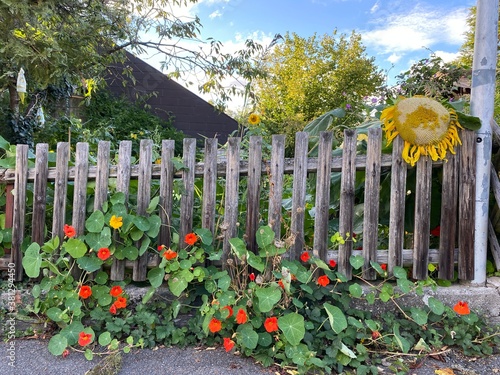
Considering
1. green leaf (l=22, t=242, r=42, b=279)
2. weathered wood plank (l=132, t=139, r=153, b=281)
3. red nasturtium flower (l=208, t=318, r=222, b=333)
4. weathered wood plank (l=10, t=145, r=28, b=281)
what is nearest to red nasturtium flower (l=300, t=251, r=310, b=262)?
red nasturtium flower (l=208, t=318, r=222, b=333)

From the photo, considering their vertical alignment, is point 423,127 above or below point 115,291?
above

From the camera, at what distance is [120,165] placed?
2443 millimetres

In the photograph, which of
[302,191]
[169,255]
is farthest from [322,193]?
[169,255]

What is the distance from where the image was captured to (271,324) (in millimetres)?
1961

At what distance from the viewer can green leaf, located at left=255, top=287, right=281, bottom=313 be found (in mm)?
1980

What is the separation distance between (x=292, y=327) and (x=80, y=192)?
4.87ft

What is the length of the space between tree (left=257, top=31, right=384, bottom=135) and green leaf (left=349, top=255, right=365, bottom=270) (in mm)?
15277

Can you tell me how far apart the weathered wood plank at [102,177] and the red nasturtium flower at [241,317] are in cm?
108

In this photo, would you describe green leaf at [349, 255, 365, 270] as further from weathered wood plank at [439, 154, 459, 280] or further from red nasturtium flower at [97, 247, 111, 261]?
red nasturtium flower at [97, 247, 111, 261]

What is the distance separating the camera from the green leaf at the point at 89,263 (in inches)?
89.3

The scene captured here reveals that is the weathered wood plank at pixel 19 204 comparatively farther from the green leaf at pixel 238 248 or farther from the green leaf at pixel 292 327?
the green leaf at pixel 292 327

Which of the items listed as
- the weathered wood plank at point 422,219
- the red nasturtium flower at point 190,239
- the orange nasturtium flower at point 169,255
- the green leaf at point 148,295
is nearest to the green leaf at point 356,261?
the weathered wood plank at point 422,219

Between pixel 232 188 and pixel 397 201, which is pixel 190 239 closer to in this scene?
pixel 232 188

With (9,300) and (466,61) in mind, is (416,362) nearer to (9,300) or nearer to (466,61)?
(9,300)
